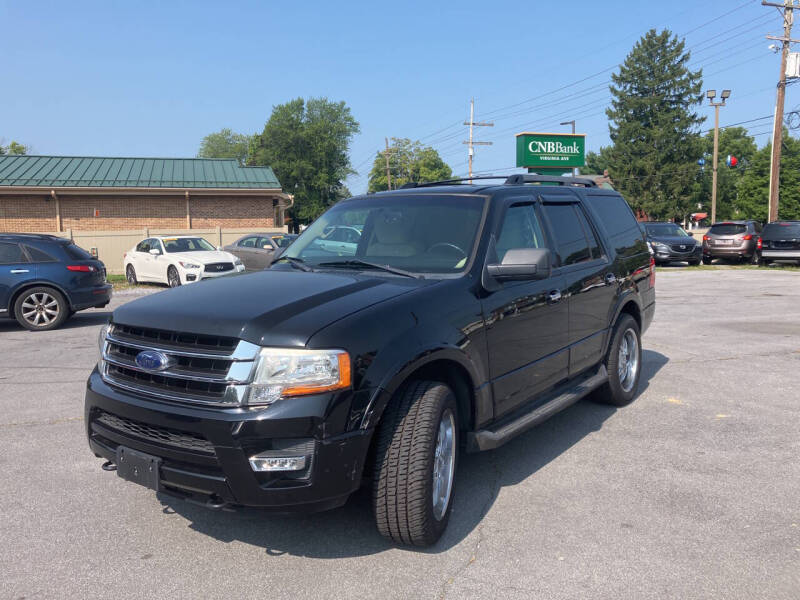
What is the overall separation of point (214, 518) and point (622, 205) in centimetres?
487

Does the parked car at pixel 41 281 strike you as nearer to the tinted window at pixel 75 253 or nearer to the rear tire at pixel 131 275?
the tinted window at pixel 75 253

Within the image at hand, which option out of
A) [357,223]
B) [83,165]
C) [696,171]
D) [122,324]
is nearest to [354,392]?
[122,324]

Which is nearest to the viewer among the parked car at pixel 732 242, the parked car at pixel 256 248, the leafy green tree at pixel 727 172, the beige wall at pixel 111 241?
the parked car at pixel 256 248

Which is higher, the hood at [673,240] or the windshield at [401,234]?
the windshield at [401,234]

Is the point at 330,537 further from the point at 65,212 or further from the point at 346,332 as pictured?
the point at 65,212

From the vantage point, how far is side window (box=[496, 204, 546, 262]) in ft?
14.6

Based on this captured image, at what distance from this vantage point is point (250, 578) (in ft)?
10.3

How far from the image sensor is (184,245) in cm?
1961

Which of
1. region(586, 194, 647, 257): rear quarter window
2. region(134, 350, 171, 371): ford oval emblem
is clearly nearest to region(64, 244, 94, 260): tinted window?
region(586, 194, 647, 257): rear quarter window

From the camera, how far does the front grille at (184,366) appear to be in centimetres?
303

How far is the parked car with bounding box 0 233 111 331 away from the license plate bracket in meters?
8.91

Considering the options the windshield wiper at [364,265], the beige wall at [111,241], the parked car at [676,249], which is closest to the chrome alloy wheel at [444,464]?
the windshield wiper at [364,265]

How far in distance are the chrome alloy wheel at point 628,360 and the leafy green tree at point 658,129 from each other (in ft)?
193

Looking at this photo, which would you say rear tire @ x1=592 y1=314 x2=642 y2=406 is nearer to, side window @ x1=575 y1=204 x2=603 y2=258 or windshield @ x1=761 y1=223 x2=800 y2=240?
side window @ x1=575 y1=204 x2=603 y2=258
